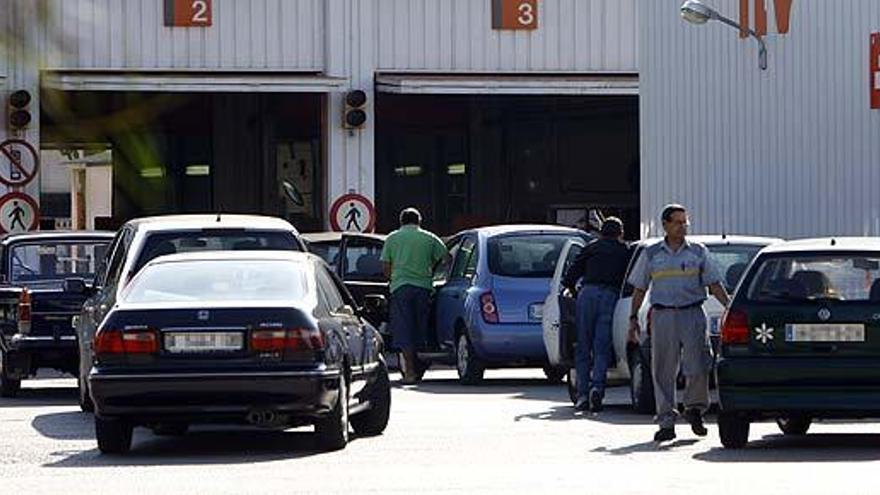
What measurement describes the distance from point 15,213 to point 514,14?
939 cm

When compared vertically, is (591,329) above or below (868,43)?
below

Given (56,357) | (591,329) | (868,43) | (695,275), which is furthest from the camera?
(868,43)

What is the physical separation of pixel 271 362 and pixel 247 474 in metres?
1.33

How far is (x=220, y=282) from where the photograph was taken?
15078 mm

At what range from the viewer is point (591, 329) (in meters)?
19.2

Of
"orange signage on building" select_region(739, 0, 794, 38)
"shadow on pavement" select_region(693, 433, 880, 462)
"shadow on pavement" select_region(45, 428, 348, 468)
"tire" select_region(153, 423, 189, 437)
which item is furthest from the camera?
"orange signage on building" select_region(739, 0, 794, 38)

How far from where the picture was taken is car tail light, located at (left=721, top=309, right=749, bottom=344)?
1477 cm

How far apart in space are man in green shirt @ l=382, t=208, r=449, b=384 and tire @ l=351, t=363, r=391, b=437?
8.35 metres

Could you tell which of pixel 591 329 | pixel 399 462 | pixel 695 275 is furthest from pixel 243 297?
pixel 591 329

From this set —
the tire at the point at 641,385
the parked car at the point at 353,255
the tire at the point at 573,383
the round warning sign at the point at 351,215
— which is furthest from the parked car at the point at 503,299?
the round warning sign at the point at 351,215

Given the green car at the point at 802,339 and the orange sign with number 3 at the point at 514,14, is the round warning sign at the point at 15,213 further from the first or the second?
the green car at the point at 802,339

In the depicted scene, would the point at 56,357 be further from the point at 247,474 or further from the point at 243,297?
the point at 247,474

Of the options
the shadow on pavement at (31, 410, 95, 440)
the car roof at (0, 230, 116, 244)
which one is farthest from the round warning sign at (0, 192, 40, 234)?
the shadow on pavement at (31, 410, 95, 440)

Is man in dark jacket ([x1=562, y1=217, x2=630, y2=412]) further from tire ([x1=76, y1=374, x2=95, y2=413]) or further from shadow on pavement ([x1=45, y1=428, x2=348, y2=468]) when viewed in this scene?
tire ([x1=76, y1=374, x2=95, y2=413])
